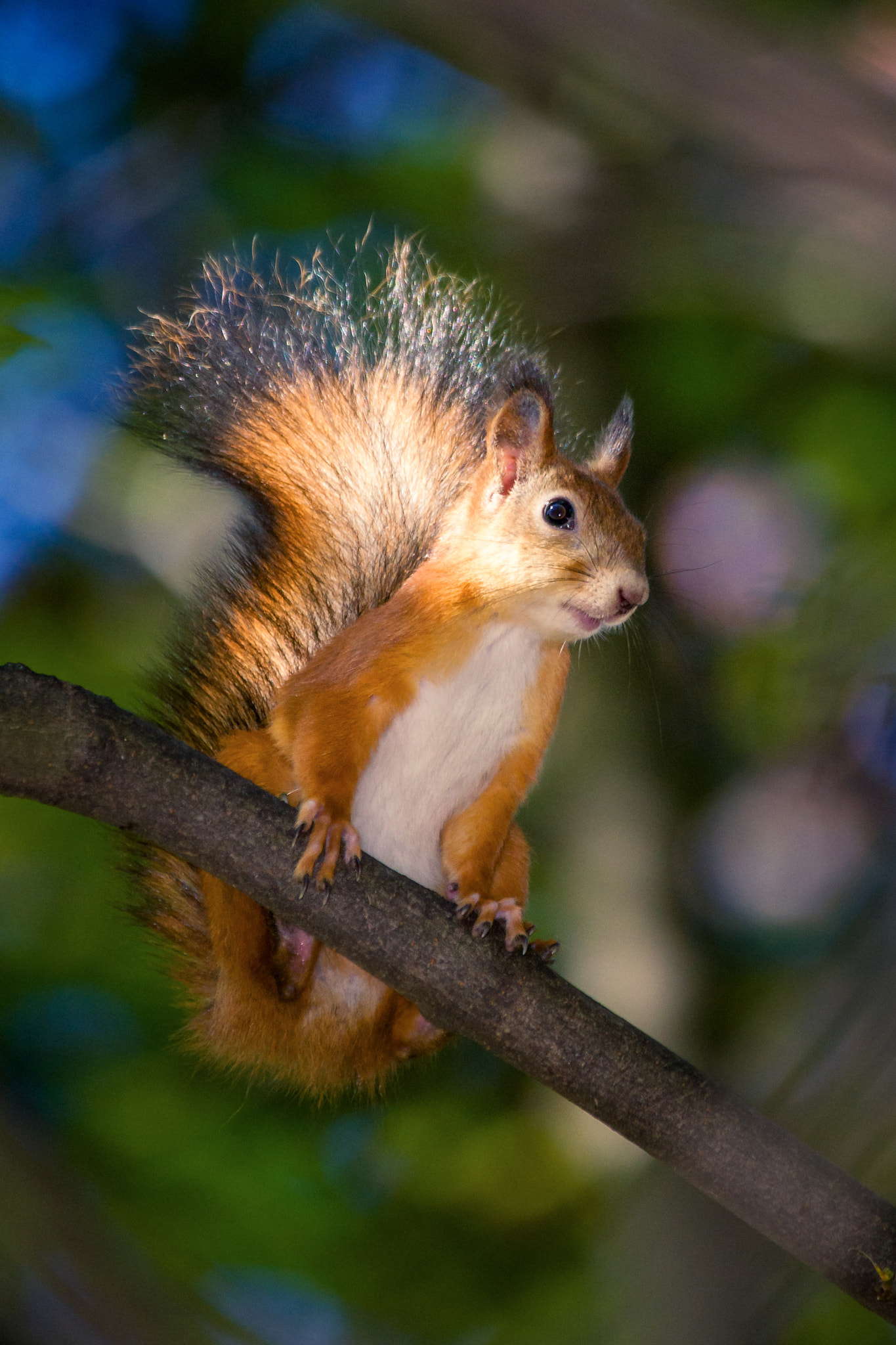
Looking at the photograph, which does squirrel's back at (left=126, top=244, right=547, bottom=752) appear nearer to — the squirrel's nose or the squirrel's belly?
the squirrel's belly

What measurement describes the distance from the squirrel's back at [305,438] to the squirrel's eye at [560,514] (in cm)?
20

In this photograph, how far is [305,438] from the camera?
1.76 metres

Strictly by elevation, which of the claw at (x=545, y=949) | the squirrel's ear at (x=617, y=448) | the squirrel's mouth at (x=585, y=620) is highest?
the squirrel's ear at (x=617, y=448)

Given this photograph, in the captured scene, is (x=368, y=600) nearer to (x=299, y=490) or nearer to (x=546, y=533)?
(x=299, y=490)

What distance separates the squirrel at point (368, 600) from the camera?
4.98ft

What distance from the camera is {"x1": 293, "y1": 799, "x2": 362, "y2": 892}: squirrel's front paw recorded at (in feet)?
3.88

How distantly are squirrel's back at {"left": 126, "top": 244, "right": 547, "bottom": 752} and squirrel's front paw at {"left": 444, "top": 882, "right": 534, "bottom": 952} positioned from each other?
1.48 feet

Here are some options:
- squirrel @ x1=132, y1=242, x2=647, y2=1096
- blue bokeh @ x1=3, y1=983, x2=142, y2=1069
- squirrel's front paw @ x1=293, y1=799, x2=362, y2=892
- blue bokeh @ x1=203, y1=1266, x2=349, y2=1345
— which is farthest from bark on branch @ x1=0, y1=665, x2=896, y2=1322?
blue bokeh @ x1=3, y1=983, x2=142, y2=1069

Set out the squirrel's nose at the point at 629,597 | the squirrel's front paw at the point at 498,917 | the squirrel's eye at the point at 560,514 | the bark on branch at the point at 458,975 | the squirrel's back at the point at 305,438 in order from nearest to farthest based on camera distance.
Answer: the bark on branch at the point at 458,975
the squirrel's front paw at the point at 498,917
the squirrel's nose at the point at 629,597
the squirrel's eye at the point at 560,514
the squirrel's back at the point at 305,438

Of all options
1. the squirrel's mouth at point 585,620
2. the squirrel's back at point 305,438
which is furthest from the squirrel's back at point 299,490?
the squirrel's mouth at point 585,620

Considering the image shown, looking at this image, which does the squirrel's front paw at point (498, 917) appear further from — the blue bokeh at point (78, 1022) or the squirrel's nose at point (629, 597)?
the blue bokeh at point (78, 1022)

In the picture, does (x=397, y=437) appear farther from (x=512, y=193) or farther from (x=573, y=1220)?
(x=573, y=1220)

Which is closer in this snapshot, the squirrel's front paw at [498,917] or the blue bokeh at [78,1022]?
the squirrel's front paw at [498,917]

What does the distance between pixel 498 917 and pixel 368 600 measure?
1.85ft
